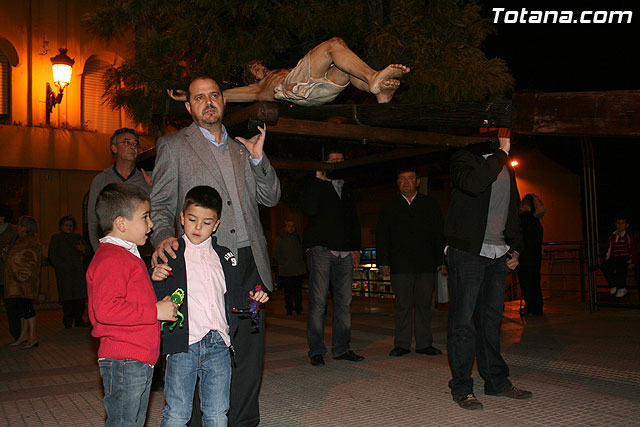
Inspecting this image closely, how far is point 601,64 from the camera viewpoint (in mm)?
15102

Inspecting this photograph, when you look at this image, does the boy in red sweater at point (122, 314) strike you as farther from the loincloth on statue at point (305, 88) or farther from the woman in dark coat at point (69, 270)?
the woman in dark coat at point (69, 270)

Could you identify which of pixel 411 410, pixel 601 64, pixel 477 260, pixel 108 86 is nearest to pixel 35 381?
pixel 411 410

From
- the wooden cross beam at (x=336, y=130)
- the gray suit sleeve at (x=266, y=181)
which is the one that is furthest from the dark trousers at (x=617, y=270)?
the gray suit sleeve at (x=266, y=181)

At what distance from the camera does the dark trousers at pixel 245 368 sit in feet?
12.5

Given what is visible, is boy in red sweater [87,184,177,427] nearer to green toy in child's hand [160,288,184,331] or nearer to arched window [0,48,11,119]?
green toy in child's hand [160,288,184,331]

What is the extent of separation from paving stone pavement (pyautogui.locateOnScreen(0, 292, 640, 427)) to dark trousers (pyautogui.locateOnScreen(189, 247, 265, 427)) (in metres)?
0.77

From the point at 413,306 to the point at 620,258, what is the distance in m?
6.29

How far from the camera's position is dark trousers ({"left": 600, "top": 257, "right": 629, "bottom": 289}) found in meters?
12.0

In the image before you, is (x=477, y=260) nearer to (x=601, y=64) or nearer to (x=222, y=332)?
(x=222, y=332)

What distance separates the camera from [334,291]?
723cm

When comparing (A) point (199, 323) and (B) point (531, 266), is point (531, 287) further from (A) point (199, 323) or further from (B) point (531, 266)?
(A) point (199, 323)

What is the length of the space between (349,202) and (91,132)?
466 inches

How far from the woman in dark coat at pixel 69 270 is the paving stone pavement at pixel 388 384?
1.53 metres

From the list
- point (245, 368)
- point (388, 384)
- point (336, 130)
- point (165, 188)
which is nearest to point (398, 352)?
point (388, 384)
